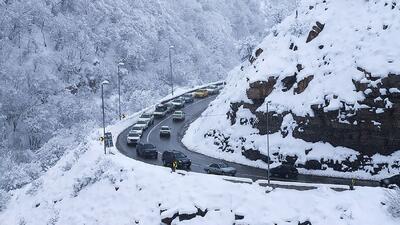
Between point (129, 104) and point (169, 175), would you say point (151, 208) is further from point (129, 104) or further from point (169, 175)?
point (129, 104)

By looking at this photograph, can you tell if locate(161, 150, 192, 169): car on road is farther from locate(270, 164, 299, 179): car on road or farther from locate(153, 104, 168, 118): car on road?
locate(153, 104, 168, 118): car on road

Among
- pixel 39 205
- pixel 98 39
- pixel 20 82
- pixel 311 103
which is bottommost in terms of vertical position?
pixel 39 205

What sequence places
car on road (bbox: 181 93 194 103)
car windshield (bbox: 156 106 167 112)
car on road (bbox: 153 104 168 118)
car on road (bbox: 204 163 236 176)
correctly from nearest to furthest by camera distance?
car on road (bbox: 204 163 236 176), car on road (bbox: 153 104 168 118), car windshield (bbox: 156 106 167 112), car on road (bbox: 181 93 194 103)

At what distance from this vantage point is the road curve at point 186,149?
39938 millimetres

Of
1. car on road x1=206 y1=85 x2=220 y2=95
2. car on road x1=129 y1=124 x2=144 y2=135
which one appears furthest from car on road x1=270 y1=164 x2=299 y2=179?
car on road x1=206 y1=85 x2=220 y2=95

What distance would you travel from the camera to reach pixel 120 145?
53156mm

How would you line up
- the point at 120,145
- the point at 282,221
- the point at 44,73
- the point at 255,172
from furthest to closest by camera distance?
the point at 44,73 < the point at 120,145 < the point at 255,172 < the point at 282,221

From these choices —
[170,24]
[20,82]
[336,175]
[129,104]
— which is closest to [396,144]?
[336,175]

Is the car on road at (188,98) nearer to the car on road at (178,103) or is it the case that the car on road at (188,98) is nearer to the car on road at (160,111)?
the car on road at (178,103)

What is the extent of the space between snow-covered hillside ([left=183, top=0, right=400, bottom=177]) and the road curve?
148 cm

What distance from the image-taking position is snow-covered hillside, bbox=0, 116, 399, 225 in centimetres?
3194

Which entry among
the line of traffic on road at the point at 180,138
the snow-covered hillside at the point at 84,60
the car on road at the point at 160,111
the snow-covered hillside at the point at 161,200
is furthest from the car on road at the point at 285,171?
the snow-covered hillside at the point at 84,60

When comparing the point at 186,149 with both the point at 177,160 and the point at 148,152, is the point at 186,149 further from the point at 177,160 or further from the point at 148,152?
the point at 177,160

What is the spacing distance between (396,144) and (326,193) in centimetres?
1011
